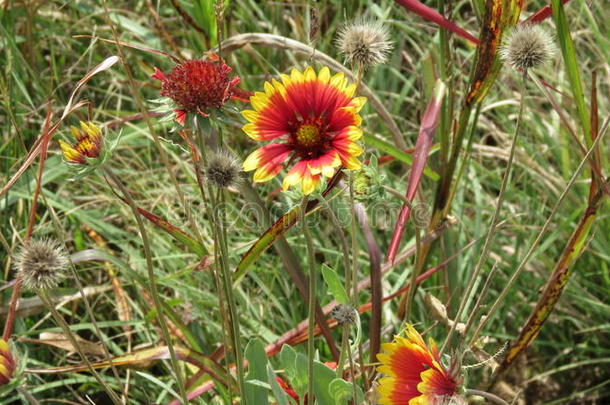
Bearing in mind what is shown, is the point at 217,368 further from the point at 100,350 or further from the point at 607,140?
the point at 607,140

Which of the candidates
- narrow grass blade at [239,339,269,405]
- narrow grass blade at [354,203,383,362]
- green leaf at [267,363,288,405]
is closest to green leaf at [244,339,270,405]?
narrow grass blade at [239,339,269,405]

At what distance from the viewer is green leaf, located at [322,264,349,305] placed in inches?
39.3

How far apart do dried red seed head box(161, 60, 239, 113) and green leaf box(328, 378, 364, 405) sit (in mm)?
371

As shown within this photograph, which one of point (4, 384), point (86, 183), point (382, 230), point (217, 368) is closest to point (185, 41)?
point (86, 183)

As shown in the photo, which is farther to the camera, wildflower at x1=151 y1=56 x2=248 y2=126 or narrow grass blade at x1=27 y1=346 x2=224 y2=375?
narrow grass blade at x1=27 y1=346 x2=224 y2=375

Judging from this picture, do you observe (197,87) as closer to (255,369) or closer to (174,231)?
(174,231)

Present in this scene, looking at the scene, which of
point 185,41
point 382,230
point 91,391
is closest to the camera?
point 91,391

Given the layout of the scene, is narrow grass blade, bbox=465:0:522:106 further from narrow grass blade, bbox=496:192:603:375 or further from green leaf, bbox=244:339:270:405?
green leaf, bbox=244:339:270:405

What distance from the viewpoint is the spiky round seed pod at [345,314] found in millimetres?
938

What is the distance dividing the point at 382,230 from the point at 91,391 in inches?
29.2

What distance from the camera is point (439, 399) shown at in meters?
0.89

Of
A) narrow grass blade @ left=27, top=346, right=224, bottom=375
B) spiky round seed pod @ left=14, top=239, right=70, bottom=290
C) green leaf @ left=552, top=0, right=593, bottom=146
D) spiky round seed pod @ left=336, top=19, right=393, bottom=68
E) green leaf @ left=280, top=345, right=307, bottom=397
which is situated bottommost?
green leaf @ left=280, top=345, right=307, bottom=397

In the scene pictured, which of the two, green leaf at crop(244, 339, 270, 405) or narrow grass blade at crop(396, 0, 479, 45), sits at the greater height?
narrow grass blade at crop(396, 0, 479, 45)

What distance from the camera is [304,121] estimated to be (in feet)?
3.17
